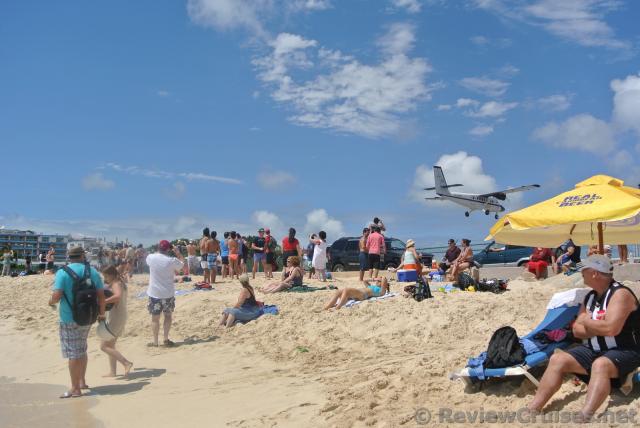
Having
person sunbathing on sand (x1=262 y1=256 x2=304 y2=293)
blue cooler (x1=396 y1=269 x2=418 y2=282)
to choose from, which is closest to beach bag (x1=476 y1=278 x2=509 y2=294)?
blue cooler (x1=396 y1=269 x2=418 y2=282)

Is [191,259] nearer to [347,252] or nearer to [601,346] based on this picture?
[347,252]

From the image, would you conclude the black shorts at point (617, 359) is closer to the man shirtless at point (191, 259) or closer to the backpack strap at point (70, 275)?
the backpack strap at point (70, 275)

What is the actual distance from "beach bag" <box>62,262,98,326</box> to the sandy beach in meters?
1.07

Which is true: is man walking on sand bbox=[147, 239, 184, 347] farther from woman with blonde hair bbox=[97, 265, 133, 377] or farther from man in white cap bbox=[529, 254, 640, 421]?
A: man in white cap bbox=[529, 254, 640, 421]

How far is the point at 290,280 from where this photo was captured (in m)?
13.5

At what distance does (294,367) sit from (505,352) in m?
3.60

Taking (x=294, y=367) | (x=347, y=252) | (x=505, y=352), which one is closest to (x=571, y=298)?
(x=505, y=352)

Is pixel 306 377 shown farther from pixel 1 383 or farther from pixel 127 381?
pixel 1 383

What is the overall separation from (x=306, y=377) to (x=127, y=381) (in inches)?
104

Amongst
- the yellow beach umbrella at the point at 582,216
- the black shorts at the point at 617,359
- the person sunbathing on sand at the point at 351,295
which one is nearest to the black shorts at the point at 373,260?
the person sunbathing on sand at the point at 351,295

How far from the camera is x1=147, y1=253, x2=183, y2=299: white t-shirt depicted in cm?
961

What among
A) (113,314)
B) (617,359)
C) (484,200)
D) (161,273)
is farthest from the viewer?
(484,200)

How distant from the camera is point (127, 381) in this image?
8211 mm

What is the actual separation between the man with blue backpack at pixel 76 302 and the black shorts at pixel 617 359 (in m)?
5.27
